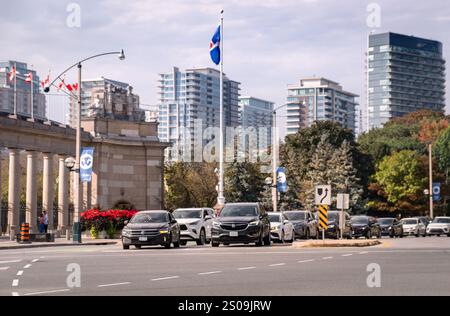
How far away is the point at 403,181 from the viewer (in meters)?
107

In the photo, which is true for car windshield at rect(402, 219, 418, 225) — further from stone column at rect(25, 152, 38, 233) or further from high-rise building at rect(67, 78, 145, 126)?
stone column at rect(25, 152, 38, 233)

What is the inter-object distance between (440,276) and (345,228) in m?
35.4

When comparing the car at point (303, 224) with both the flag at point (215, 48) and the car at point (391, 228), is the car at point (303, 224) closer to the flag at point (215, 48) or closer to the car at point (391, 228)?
the flag at point (215, 48)

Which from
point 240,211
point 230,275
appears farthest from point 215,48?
point 230,275

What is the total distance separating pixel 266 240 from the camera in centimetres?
4047

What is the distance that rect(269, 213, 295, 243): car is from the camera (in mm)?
44872

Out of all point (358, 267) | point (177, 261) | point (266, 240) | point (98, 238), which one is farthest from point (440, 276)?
point (98, 238)

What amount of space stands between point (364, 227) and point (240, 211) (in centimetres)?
1982

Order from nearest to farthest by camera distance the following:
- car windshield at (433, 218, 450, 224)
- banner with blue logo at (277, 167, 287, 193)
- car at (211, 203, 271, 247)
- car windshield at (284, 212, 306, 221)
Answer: car at (211, 203, 271, 247), car windshield at (284, 212, 306, 221), banner with blue logo at (277, 167, 287, 193), car windshield at (433, 218, 450, 224)

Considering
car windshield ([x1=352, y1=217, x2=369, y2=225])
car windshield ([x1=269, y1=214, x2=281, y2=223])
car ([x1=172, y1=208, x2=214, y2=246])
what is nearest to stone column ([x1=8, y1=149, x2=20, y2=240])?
car ([x1=172, y1=208, x2=214, y2=246])

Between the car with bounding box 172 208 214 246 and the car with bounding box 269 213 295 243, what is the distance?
3.06 metres

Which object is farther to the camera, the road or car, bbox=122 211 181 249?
car, bbox=122 211 181 249

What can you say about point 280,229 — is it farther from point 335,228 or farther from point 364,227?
point 364,227

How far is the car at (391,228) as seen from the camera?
6612 cm
